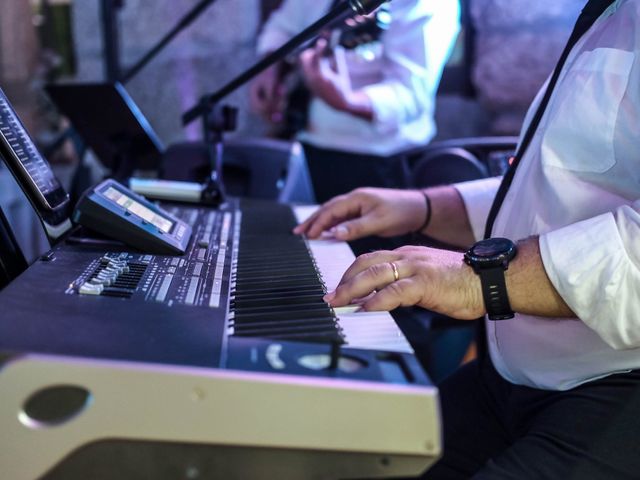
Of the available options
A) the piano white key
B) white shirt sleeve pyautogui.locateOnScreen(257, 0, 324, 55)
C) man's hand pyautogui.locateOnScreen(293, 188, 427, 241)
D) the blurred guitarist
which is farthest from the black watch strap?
white shirt sleeve pyautogui.locateOnScreen(257, 0, 324, 55)

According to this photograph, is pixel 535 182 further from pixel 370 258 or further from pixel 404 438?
pixel 404 438

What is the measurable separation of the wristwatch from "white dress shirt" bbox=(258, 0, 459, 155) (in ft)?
4.54

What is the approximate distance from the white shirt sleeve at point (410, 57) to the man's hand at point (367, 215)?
3.11 ft

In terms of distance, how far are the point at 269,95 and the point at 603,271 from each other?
1809 mm

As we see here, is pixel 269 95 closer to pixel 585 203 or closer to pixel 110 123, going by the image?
pixel 110 123

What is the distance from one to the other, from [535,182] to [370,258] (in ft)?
1.00

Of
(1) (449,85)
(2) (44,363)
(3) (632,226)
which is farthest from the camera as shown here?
(1) (449,85)

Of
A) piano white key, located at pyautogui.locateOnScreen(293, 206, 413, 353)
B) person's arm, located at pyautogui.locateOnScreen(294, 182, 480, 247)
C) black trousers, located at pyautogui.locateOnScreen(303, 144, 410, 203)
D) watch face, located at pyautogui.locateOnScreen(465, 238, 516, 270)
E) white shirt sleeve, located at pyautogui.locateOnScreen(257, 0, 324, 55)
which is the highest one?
white shirt sleeve, located at pyautogui.locateOnScreen(257, 0, 324, 55)

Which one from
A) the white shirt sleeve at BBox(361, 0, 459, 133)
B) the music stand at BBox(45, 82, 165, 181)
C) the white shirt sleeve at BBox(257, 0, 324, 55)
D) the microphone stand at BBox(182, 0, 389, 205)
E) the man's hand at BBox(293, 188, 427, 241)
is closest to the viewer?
the man's hand at BBox(293, 188, 427, 241)

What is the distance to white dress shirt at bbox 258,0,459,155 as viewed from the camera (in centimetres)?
209

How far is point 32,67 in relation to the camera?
2.90m

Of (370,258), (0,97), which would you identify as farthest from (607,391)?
(0,97)

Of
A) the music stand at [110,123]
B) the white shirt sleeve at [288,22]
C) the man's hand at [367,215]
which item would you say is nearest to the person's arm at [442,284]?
the man's hand at [367,215]

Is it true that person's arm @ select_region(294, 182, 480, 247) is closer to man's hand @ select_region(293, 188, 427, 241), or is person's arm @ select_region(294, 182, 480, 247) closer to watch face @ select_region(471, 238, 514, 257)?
man's hand @ select_region(293, 188, 427, 241)
